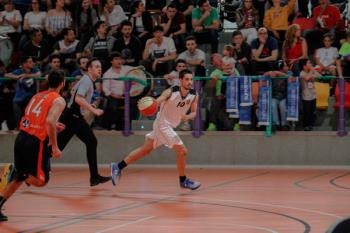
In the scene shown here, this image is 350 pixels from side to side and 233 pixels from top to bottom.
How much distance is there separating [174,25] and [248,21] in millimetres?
1786

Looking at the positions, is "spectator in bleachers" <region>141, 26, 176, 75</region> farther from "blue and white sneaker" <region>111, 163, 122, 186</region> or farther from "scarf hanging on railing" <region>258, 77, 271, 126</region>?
"blue and white sneaker" <region>111, 163, 122, 186</region>

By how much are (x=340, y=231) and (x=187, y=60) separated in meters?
14.8

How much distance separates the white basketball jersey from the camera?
1452 cm

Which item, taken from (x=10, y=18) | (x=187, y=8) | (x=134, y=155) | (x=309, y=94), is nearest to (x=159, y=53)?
(x=187, y=8)

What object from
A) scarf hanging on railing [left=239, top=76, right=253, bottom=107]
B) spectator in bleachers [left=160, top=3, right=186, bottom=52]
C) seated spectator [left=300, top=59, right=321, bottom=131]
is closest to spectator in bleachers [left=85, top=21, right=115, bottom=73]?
spectator in bleachers [left=160, top=3, right=186, bottom=52]

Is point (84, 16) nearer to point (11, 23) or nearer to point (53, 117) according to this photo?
point (11, 23)

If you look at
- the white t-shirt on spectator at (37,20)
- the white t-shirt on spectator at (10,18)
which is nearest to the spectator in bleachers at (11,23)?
the white t-shirt on spectator at (10,18)

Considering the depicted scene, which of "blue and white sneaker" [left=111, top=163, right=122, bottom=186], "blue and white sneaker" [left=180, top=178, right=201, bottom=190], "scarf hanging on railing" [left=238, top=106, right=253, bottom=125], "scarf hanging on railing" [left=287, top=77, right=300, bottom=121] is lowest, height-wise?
"blue and white sneaker" [left=180, top=178, right=201, bottom=190]

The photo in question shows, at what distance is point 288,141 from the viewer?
19.1 m

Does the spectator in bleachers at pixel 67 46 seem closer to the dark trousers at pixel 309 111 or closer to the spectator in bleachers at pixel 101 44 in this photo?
the spectator in bleachers at pixel 101 44

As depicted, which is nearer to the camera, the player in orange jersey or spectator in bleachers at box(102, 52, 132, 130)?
the player in orange jersey

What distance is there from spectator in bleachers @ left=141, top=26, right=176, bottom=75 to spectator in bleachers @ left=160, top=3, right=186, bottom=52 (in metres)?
0.71

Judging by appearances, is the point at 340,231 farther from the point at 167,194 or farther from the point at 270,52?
the point at 270,52

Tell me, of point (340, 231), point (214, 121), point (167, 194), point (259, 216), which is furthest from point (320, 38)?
point (340, 231)
